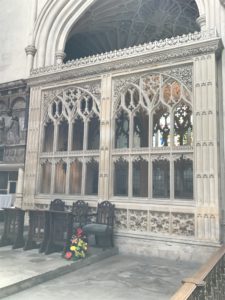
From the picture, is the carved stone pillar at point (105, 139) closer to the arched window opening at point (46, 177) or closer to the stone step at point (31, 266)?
the stone step at point (31, 266)

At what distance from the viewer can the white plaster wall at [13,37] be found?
10.1 metres

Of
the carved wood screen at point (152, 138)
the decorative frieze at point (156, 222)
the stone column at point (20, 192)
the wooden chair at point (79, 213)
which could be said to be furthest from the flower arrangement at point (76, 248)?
the stone column at point (20, 192)

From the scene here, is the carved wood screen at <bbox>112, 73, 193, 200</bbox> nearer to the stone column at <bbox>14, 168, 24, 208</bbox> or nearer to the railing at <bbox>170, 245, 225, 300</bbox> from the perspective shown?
the stone column at <bbox>14, 168, 24, 208</bbox>

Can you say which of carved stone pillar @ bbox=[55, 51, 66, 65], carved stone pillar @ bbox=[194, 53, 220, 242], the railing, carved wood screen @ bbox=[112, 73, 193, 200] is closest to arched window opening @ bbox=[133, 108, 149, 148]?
carved wood screen @ bbox=[112, 73, 193, 200]

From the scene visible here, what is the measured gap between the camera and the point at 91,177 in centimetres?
835

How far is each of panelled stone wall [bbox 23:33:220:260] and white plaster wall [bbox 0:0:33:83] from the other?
83.1 inches

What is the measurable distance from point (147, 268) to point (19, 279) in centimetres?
246

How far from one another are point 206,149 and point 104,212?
9.39 ft

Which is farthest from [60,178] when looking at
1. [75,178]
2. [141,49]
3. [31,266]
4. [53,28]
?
[53,28]

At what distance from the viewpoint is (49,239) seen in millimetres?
5938

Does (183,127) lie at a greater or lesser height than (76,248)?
greater

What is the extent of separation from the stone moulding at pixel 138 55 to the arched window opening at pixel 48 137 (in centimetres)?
140

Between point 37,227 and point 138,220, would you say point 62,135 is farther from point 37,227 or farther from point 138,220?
point 138,220

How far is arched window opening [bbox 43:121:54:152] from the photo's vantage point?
884 centimetres
